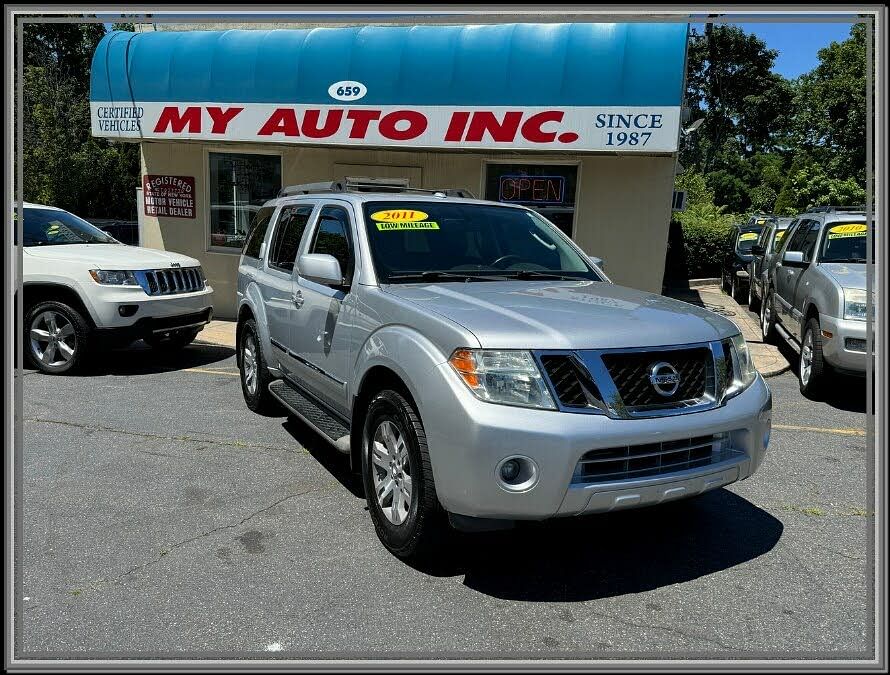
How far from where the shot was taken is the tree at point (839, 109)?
24.2 metres

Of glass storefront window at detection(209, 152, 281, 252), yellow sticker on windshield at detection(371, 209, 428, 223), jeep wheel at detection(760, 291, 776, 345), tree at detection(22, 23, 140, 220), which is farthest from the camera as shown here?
tree at detection(22, 23, 140, 220)

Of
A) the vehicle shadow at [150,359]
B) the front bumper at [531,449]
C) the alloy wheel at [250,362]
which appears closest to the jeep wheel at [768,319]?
the alloy wheel at [250,362]

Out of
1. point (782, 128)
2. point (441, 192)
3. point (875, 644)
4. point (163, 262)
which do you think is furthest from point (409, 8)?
point (782, 128)

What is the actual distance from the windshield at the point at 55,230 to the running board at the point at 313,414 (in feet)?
13.8

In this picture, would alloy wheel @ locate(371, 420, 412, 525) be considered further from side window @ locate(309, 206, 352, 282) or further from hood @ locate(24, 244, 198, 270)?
hood @ locate(24, 244, 198, 270)

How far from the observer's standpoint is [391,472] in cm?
371

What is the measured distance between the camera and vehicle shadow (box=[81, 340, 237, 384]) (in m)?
8.09

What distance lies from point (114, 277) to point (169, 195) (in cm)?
496

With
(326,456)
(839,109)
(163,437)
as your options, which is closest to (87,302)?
(163,437)

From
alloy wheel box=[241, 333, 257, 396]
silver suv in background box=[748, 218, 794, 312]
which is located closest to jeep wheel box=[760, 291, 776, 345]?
silver suv in background box=[748, 218, 794, 312]

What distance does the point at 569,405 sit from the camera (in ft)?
10.2

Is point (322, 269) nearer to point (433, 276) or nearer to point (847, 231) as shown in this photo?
point (433, 276)

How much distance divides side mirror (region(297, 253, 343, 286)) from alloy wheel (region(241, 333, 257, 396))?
2.22 m

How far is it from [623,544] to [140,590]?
2.50 m
